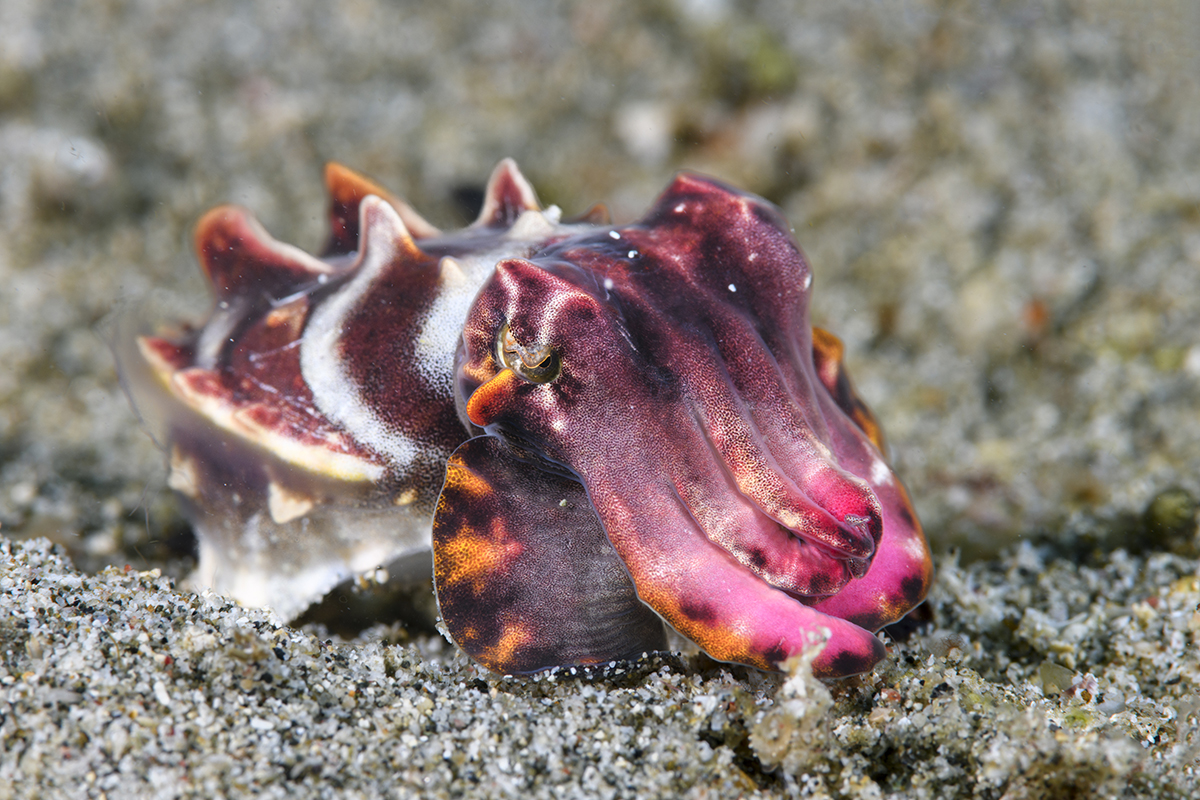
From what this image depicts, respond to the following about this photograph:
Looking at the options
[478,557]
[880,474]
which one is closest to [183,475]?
[478,557]

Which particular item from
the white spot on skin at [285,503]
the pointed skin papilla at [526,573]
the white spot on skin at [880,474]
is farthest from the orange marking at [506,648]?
the white spot on skin at [880,474]

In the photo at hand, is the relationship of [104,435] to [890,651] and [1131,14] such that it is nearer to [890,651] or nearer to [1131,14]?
[890,651]

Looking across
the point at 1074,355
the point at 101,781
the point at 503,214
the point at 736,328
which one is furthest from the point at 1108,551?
the point at 101,781

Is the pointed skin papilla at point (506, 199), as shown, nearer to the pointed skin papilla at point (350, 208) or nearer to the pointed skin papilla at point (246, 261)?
the pointed skin papilla at point (350, 208)

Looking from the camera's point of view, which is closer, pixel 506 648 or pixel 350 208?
pixel 506 648

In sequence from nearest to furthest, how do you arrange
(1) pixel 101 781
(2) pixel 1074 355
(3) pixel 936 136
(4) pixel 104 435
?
(1) pixel 101 781
(4) pixel 104 435
(2) pixel 1074 355
(3) pixel 936 136

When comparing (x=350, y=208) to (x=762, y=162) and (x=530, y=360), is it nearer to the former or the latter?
(x=530, y=360)

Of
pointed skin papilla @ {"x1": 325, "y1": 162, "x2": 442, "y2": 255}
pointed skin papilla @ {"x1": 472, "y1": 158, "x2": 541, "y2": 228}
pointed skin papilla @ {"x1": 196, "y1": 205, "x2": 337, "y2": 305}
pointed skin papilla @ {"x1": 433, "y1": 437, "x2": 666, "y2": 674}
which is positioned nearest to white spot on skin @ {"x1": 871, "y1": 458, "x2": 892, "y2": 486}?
pointed skin papilla @ {"x1": 433, "y1": 437, "x2": 666, "y2": 674}
